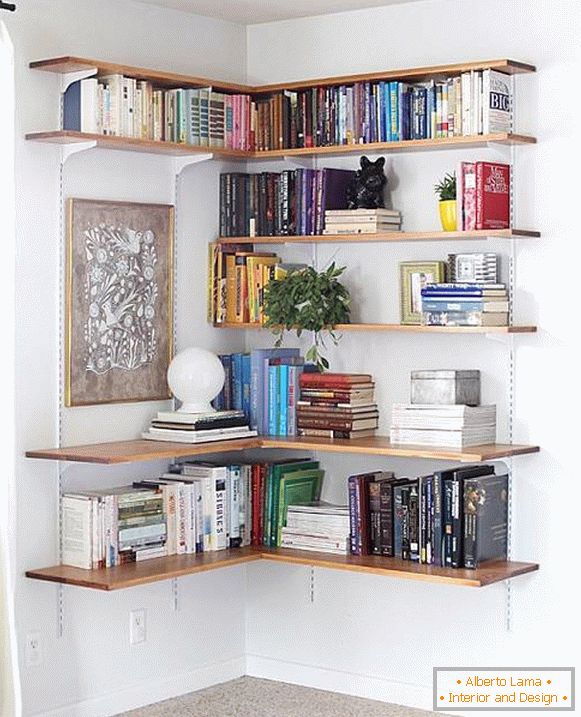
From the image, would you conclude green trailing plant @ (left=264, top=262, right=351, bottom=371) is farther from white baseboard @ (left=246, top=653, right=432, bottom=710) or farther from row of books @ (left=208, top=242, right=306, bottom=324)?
white baseboard @ (left=246, top=653, right=432, bottom=710)

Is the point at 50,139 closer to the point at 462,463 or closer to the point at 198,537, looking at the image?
the point at 198,537

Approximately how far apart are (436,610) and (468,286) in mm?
1188

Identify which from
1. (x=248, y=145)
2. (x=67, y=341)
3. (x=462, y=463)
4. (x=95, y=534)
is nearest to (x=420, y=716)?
(x=462, y=463)

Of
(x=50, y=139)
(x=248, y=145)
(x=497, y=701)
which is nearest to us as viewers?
(x=50, y=139)

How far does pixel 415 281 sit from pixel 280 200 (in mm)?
621

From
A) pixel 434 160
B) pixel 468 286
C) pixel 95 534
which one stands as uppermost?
pixel 434 160

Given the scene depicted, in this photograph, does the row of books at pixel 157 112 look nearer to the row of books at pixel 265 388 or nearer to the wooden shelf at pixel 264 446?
the row of books at pixel 265 388

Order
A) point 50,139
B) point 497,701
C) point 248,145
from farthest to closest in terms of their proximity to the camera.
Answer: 1. point 248,145
2. point 497,701
3. point 50,139

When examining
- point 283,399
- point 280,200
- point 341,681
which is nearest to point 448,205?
point 280,200

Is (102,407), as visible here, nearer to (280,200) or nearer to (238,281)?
(238,281)

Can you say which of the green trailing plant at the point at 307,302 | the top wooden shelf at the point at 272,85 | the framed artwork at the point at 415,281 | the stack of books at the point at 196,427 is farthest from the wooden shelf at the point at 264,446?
the top wooden shelf at the point at 272,85

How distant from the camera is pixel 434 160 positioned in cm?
487

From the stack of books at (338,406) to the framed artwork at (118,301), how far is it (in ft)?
1.68

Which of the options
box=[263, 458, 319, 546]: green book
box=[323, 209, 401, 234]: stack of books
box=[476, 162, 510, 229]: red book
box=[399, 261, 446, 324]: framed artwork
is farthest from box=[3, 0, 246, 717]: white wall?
box=[476, 162, 510, 229]: red book
